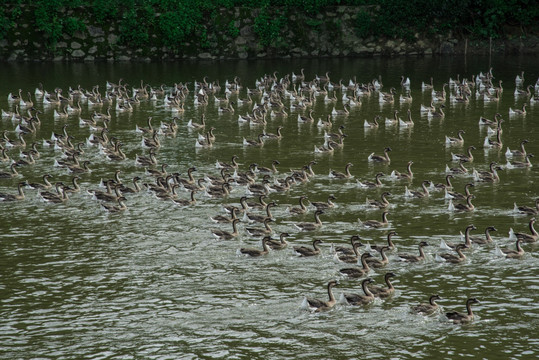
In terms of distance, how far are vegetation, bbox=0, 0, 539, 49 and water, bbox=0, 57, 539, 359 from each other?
3097 centimetres

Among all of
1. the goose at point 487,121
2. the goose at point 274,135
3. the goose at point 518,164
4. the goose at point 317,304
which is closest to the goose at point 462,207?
the goose at point 518,164

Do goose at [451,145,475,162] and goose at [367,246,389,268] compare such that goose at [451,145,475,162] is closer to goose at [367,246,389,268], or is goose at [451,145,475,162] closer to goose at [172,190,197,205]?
goose at [172,190,197,205]

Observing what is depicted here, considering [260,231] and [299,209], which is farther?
[299,209]

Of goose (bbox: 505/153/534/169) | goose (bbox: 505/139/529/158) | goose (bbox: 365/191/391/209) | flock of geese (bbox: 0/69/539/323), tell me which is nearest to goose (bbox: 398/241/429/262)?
flock of geese (bbox: 0/69/539/323)

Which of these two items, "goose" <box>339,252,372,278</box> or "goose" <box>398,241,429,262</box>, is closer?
"goose" <box>339,252,372,278</box>

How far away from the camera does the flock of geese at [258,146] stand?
23688 mm

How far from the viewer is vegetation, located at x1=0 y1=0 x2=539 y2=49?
67.6 m

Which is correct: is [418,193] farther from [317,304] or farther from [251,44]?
[251,44]

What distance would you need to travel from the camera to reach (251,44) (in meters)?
70.5

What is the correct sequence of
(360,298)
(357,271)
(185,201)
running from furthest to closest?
(185,201) < (357,271) < (360,298)

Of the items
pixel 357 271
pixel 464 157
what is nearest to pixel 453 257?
pixel 357 271

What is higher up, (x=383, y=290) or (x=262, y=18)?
(x=262, y=18)

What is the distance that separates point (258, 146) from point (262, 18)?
33.7 m


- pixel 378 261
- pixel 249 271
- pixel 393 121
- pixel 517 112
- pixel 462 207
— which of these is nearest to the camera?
pixel 249 271
